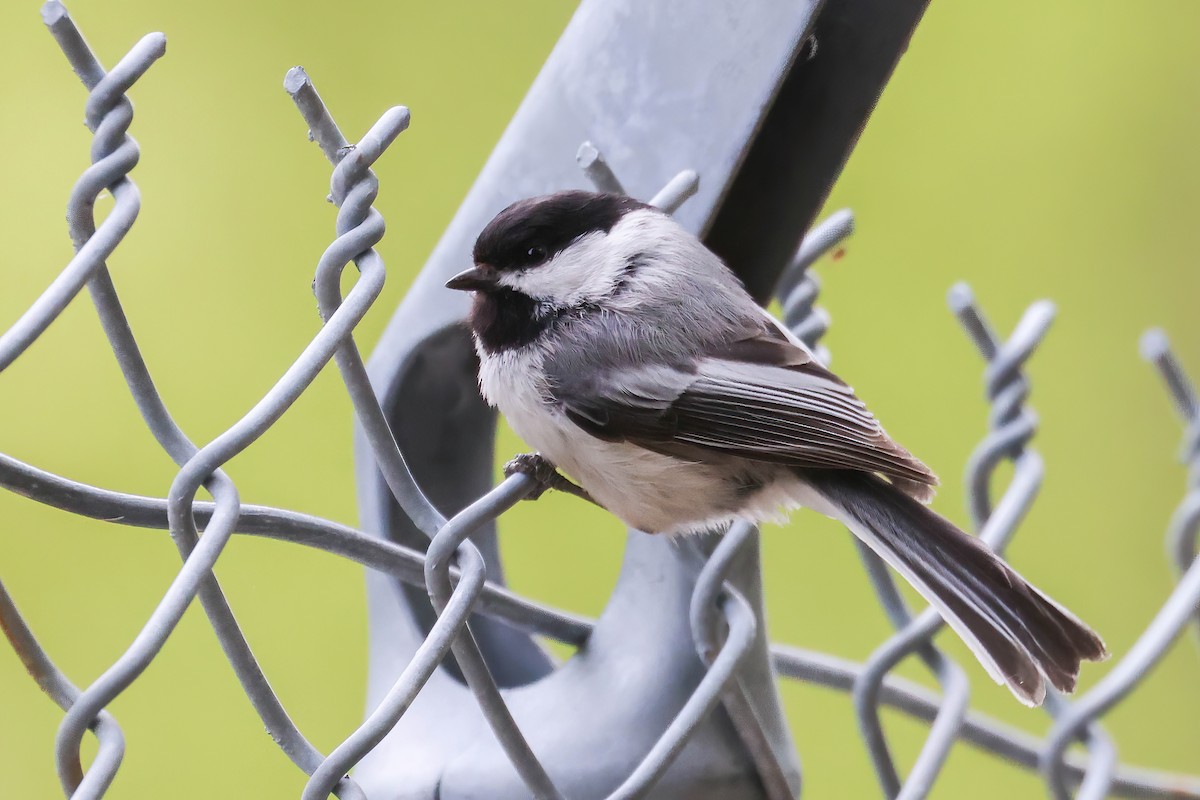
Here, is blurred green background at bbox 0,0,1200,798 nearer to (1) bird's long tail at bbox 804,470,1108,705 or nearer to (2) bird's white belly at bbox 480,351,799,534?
(2) bird's white belly at bbox 480,351,799,534

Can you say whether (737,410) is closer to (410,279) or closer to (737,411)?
(737,411)

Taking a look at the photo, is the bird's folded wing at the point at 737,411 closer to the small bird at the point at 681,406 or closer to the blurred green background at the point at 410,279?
the small bird at the point at 681,406

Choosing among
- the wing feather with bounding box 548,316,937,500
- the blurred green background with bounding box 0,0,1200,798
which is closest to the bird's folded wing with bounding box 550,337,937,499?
the wing feather with bounding box 548,316,937,500

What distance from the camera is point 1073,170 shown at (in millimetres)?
1973

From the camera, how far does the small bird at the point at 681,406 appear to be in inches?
33.9

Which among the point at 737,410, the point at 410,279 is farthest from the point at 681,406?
the point at 410,279

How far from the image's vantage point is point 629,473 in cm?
92

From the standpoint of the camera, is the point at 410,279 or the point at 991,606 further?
the point at 410,279

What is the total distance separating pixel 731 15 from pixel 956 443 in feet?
3.63

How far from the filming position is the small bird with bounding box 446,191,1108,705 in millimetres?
862

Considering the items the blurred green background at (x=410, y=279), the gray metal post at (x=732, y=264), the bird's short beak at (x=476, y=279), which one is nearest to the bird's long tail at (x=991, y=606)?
the gray metal post at (x=732, y=264)

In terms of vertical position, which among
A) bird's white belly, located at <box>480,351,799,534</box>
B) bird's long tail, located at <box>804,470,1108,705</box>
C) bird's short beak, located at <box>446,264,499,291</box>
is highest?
bird's short beak, located at <box>446,264,499,291</box>

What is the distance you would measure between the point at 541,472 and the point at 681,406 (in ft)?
0.36

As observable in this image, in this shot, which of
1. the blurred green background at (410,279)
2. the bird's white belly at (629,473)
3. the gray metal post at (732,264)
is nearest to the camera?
the gray metal post at (732,264)
